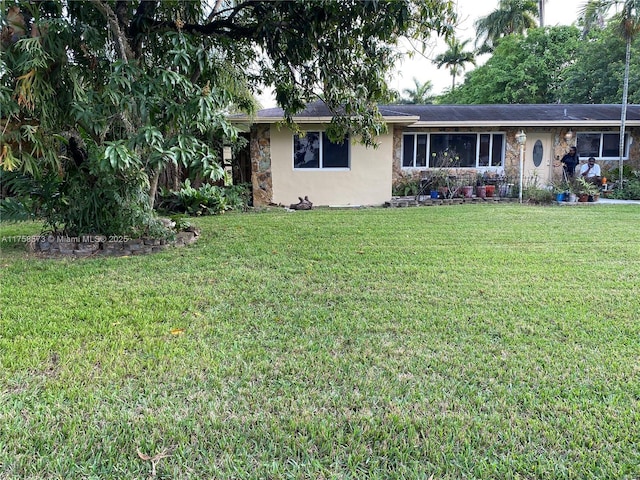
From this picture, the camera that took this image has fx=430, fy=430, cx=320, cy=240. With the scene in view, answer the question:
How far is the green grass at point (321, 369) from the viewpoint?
191 centimetres

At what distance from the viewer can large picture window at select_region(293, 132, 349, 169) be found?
12305mm

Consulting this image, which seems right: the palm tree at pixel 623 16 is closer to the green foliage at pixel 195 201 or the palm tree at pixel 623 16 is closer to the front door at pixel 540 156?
the front door at pixel 540 156

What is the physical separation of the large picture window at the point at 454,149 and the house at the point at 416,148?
0.10 ft

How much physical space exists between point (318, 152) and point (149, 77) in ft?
26.6

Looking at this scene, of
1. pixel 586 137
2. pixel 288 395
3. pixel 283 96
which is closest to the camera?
pixel 288 395

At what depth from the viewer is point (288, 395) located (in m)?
2.36

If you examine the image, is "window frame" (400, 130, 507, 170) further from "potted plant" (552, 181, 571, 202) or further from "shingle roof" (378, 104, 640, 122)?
"potted plant" (552, 181, 571, 202)

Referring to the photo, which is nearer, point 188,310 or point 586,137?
point 188,310

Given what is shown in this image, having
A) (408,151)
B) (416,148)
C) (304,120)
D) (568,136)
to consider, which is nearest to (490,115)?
(568,136)

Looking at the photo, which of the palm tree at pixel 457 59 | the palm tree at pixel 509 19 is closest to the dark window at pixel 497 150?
the palm tree at pixel 509 19

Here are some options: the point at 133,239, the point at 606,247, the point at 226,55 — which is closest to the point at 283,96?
the point at 226,55

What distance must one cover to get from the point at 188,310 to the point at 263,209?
25.6 ft

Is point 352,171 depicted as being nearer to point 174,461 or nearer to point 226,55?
point 226,55

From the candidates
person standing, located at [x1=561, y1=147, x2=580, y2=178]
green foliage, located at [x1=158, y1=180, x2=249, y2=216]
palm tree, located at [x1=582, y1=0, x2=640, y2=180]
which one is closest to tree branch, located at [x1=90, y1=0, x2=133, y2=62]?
green foliage, located at [x1=158, y1=180, x2=249, y2=216]
